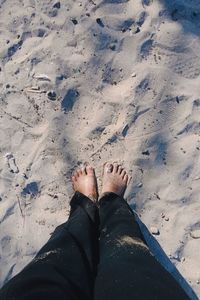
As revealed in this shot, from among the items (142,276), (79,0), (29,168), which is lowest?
(29,168)

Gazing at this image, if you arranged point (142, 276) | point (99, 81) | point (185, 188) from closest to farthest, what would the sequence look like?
point (142, 276)
point (185, 188)
point (99, 81)

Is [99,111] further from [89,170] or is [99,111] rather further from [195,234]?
[195,234]

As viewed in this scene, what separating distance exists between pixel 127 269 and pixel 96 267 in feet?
1.00

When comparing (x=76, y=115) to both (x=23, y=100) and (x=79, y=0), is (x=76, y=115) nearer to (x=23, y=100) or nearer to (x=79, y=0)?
(x=23, y=100)

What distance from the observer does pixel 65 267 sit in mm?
1650

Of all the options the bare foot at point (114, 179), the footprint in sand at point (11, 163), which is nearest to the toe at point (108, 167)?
the bare foot at point (114, 179)

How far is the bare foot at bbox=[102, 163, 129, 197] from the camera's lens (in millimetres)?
2252

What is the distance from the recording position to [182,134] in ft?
7.58

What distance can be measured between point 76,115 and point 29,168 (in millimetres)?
409

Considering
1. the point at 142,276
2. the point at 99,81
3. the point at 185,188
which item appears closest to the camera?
the point at 142,276

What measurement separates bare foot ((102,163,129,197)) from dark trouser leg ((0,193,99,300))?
191mm

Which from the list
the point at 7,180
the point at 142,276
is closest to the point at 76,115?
the point at 7,180

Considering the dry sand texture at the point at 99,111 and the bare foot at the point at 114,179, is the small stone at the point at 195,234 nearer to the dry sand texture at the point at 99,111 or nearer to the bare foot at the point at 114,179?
the dry sand texture at the point at 99,111

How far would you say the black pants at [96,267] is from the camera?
1.45 m
